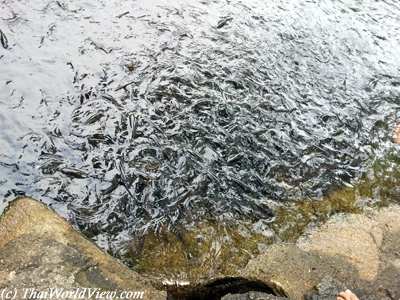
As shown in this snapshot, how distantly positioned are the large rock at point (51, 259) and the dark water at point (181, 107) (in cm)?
65

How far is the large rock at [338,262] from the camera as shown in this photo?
5.57 m

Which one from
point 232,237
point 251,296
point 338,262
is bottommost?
point 232,237

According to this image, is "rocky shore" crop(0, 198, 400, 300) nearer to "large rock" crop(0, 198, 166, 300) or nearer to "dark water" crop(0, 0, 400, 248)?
"large rock" crop(0, 198, 166, 300)

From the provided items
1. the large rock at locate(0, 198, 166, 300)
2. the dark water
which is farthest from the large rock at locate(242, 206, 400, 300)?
the large rock at locate(0, 198, 166, 300)

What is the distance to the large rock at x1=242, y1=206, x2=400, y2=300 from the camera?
18.3ft

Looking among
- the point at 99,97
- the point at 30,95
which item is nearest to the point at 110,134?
the point at 99,97

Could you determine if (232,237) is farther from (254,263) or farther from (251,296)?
(251,296)

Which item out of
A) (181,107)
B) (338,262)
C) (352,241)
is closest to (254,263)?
(338,262)

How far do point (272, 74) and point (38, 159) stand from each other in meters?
4.84

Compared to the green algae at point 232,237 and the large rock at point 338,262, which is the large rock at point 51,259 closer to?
the green algae at point 232,237

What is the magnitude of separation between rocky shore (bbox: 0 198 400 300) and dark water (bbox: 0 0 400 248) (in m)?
0.69

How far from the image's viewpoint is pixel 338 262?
5.89m

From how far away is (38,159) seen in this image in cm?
664

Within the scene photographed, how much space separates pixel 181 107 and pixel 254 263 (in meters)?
3.22
